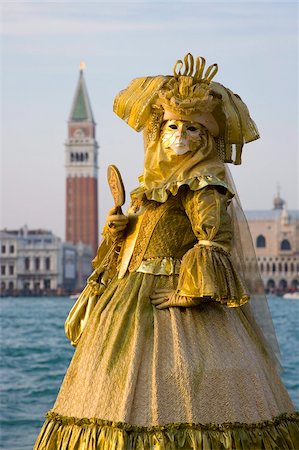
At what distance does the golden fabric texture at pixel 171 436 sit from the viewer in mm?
2773

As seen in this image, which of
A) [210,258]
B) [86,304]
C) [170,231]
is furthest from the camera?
[86,304]

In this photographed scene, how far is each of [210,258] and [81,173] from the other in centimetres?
7071

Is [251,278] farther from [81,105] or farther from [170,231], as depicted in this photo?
[81,105]

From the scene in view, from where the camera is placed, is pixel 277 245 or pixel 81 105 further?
pixel 81 105

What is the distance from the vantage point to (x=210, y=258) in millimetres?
2932

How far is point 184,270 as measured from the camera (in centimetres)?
295

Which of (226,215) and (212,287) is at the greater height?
(226,215)

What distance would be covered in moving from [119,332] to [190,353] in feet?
0.71

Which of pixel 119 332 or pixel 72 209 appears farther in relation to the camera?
pixel 72 209

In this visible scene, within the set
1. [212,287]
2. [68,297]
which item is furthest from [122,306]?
[68,297]

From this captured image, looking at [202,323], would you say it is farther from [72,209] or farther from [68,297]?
[72,209]

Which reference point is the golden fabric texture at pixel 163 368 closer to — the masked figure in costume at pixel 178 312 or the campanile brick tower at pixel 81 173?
the masked figure in costume at pixel 178 312

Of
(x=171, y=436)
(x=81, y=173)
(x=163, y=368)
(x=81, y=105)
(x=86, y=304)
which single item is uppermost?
(x=81, y=105)

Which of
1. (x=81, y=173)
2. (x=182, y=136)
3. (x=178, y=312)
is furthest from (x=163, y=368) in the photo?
(x=81, y=173)
